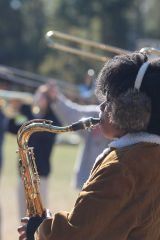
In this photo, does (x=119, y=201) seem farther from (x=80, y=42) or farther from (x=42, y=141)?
(x=42, y=141)

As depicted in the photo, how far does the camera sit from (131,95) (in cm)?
286

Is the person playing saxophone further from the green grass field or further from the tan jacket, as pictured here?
the green grass field

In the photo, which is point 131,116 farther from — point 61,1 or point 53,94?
point 61,1

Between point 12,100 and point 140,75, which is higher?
point 12,100

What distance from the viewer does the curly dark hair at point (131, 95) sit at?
113 inches

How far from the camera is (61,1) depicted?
57.3 metres

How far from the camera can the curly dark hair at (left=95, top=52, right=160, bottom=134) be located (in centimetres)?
286

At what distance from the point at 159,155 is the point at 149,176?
4.3 inches

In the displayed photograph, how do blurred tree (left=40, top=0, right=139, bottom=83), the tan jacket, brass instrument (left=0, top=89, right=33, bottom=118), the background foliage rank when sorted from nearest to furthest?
the tan jacket < brass instrument (left=0, top=89, right=33, bottom=118) < the background foliage < blurred tree (left=40, top=0, right=139, bottom=83)

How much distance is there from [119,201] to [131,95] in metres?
0.41

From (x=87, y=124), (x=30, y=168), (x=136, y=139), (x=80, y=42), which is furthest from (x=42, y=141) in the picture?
(x=136, y=139)

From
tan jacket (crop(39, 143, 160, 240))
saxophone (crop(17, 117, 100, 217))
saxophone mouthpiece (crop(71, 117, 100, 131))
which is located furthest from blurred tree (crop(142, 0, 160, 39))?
tan jacket (crop(39, 143, 160, 240))

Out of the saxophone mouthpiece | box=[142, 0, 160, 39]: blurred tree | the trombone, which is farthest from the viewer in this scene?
box=[142, 0, 160, 39]: blurred tree

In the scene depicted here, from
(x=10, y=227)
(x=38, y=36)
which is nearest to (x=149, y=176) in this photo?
(x=10, y=227)
